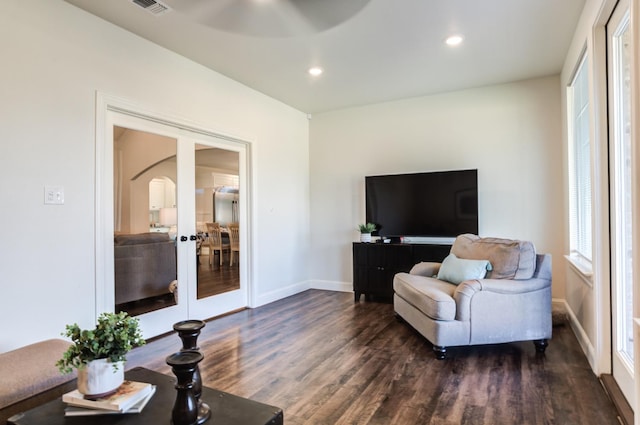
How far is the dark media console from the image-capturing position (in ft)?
14.6

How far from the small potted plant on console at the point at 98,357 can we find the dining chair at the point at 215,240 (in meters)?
2.68

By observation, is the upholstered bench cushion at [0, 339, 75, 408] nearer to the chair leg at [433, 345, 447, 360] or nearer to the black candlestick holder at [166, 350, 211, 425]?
the black candlestick holder at [166, 350, 211, 425]

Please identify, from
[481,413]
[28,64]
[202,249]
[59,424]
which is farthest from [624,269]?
[28,64]

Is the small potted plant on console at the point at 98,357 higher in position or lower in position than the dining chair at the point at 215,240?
lower

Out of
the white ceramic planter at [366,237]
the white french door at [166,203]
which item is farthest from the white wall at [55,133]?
the white ceramic planter at [366,237]

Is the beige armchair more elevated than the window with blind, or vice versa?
the window with blind

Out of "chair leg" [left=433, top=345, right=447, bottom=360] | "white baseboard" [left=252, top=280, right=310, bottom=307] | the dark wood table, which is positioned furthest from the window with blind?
"white baseboard" [left=252, top=280, right=310, bottom=307]

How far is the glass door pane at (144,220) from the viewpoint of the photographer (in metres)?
3.15

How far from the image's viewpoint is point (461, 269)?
3.31 meters

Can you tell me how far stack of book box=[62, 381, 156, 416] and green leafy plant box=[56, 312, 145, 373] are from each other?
0.35 feet

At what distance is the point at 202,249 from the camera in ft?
13.0

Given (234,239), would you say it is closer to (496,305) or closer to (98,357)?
(496,305)

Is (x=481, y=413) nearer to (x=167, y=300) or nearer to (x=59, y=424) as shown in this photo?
(x=59, y=424)

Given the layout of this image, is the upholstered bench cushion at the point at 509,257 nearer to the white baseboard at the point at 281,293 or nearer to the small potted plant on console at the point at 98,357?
the white baseboard at the point at 281,293
